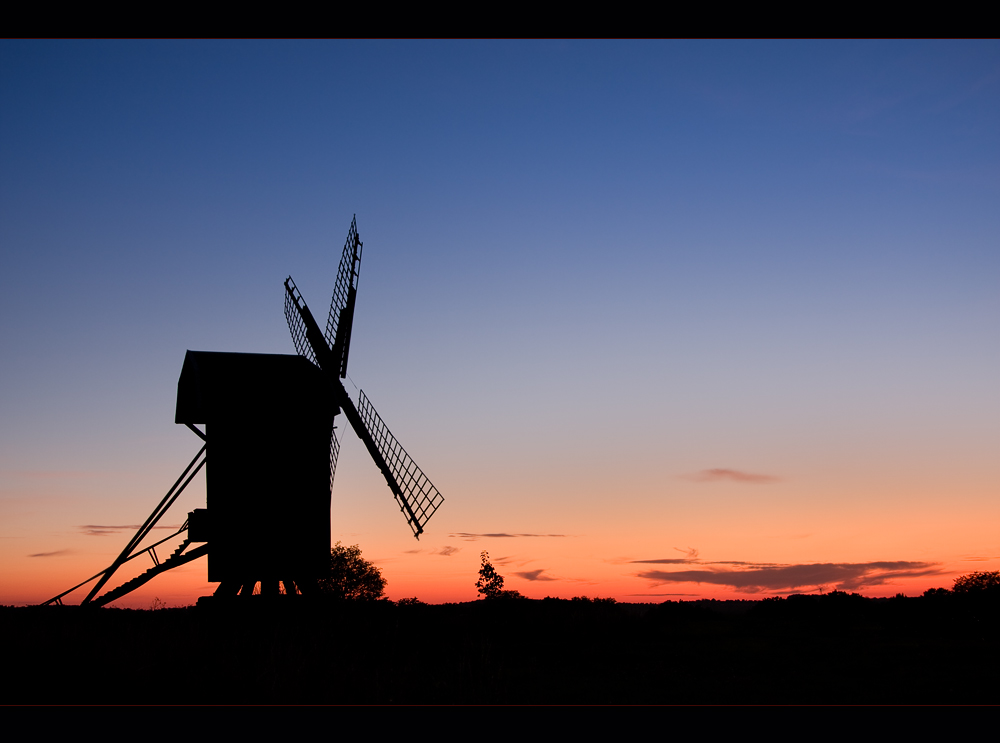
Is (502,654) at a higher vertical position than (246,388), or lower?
lower

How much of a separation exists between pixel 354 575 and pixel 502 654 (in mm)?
23299

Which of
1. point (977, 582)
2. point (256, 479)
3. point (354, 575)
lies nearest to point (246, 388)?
point (256, 479)

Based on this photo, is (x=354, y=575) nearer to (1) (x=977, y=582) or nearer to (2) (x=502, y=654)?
(2) (x=502, y=654)

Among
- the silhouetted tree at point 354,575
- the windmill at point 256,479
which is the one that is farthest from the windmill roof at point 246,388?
the silhouetted tree at point 354,575

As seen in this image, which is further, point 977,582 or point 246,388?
point 977,582

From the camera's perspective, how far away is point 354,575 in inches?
1642

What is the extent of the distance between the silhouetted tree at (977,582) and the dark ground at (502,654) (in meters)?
1.52

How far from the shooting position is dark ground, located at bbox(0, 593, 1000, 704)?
13.4 m

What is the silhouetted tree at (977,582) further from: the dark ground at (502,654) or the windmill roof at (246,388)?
the windmill roof at (246,388)

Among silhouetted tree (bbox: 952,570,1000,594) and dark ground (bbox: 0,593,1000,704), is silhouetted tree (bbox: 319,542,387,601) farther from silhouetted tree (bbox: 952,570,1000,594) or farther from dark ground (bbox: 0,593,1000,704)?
silhouetted tree (bbox: 952,570,1000,594)
